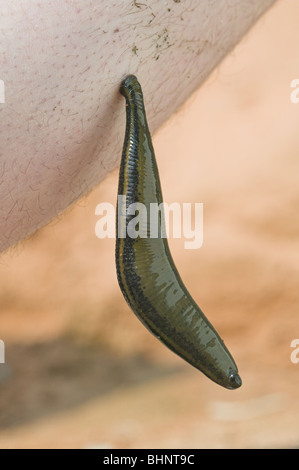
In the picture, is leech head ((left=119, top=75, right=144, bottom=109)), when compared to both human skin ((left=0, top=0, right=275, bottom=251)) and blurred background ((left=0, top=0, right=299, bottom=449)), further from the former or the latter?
blurred background ((left=0, top=0, right=299, bottom=449))

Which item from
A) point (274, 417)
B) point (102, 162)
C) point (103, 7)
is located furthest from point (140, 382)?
point (103, 7)

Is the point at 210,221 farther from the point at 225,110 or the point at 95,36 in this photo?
→ the point at 95,36

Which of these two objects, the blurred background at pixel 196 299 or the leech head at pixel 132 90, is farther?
the blurred background at pixel 196 299

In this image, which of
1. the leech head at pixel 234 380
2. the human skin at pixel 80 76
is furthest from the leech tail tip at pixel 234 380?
the human skin at pixel 80 76

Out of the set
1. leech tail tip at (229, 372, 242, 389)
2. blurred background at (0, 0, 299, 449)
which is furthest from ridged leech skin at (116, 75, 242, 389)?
blurred background at (0, 0, 299, 449)

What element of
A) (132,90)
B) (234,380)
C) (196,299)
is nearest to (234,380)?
(234,380)

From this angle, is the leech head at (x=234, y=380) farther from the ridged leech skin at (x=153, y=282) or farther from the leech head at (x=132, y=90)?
the leech head at (x=132, y=90)
